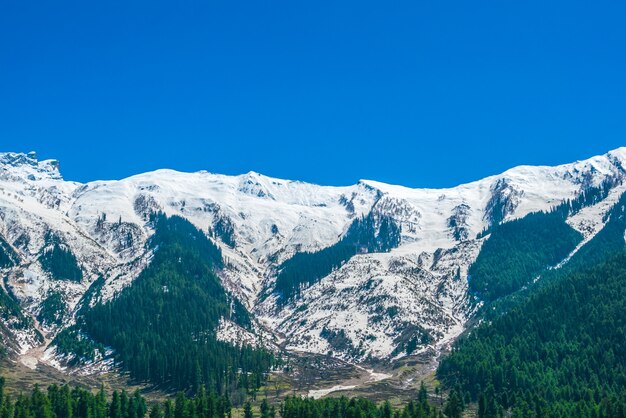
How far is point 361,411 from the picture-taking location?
198 meters

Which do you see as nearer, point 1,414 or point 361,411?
point 1,414

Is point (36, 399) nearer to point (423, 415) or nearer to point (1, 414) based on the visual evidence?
point (1, 414)

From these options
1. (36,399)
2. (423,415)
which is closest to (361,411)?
(423,415)

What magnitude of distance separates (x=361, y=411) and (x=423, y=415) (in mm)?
17994

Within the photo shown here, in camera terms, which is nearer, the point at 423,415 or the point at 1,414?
the point at 1,414

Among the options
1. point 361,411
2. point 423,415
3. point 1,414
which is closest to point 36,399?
point 1,414

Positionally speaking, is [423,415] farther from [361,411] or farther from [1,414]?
[1,414]

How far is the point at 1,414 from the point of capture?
607ft

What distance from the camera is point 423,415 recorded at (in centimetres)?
19912

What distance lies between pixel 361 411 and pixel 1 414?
98320mm

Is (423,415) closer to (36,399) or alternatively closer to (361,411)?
(361,411)

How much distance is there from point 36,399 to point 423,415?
367 ft

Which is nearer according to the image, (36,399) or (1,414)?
(1,414)
